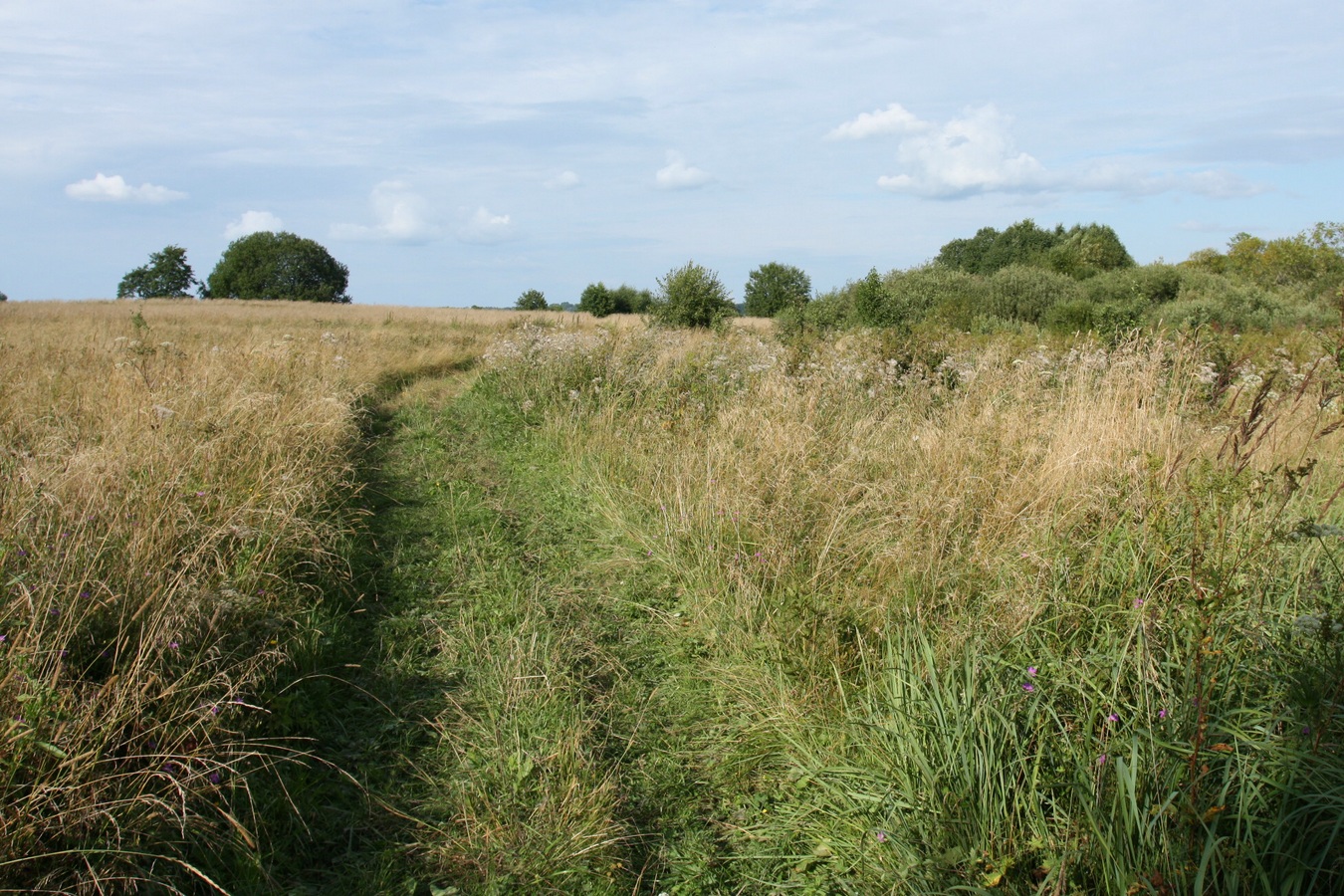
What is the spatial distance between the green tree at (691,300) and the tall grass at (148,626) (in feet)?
55.7

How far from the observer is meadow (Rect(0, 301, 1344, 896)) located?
2494 millimetres

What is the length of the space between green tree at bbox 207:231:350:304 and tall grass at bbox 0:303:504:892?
6749 centimetres

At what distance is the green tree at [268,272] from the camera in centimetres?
6688

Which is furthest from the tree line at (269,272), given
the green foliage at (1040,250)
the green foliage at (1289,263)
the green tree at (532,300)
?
the green foliage at (1289,263)

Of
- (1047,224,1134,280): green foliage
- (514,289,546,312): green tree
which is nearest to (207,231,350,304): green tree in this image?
(514,289,546,312): green tree

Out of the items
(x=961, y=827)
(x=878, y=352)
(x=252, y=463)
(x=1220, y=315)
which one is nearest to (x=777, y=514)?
(x=961, y=827)

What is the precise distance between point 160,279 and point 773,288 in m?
50.9

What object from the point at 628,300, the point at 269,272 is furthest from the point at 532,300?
the point at 269,272

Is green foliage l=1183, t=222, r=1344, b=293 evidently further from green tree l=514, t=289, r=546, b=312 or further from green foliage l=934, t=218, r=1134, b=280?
green tree l=514, t=289, r=546, b=312

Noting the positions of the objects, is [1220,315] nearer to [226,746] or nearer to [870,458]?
[870,458]

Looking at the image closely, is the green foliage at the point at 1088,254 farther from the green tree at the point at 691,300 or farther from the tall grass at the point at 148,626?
the tall grass at the point at 148,626

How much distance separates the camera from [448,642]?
446 centimetres

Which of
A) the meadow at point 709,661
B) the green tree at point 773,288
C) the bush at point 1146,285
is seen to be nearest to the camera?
the meadow at point 709,661

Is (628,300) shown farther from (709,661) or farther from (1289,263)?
(709,661)
